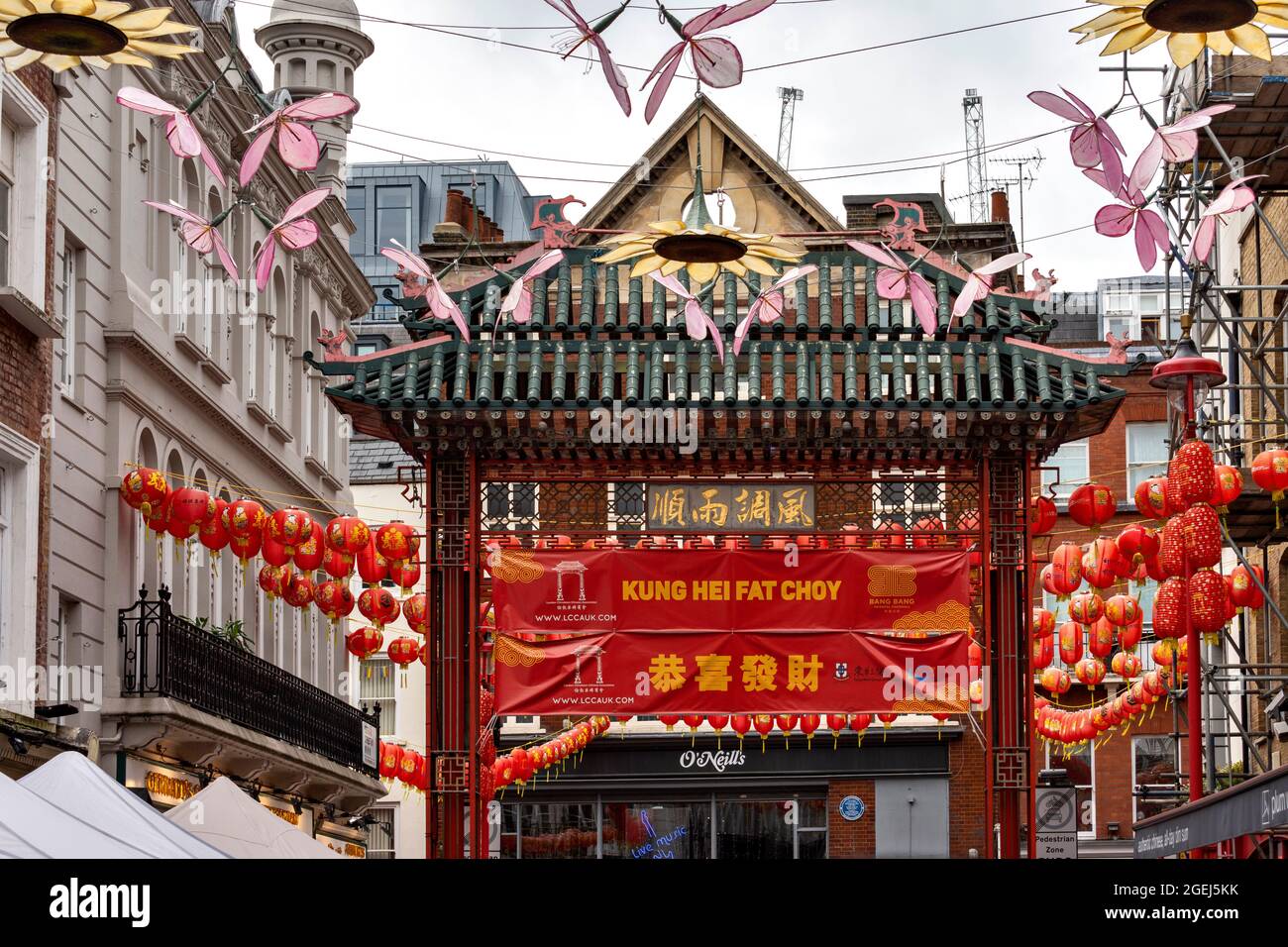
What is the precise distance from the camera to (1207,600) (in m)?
19.1

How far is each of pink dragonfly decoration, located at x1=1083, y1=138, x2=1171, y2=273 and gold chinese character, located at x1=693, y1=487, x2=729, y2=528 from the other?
4.96 m

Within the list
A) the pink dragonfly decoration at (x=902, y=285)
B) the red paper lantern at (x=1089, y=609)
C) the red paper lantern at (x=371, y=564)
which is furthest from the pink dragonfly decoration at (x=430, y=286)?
the red paper lantern at (x=1089, y=609)

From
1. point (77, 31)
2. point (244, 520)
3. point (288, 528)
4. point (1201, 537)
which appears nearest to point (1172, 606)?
point (1201, 537)

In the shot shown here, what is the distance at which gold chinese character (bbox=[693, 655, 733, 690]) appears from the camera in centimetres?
1925

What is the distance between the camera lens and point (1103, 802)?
45.0 meters

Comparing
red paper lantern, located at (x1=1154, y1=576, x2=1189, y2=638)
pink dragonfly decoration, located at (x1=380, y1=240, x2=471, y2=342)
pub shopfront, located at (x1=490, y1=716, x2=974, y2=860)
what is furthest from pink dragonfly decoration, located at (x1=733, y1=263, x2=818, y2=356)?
pub shopfront, located at (x1=490, y1=716, x2=974, y2=860)

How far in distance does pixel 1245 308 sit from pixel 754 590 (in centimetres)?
1122

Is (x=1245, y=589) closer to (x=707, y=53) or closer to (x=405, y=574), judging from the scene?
(x=405, y=574)

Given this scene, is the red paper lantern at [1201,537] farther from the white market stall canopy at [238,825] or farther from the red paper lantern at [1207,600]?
the white market stall canopy at [238,825]

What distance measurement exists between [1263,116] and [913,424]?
5900mm

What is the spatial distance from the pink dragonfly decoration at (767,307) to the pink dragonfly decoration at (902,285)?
2.08 ft
